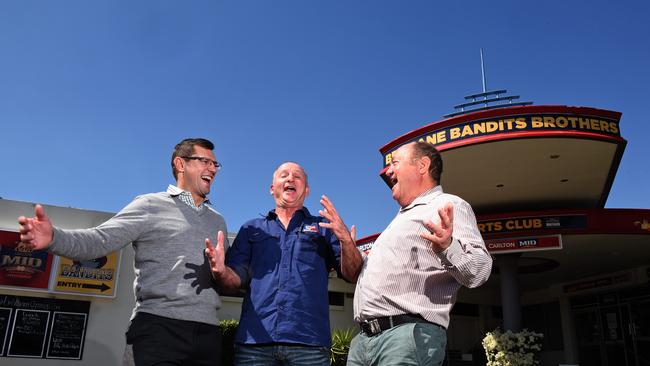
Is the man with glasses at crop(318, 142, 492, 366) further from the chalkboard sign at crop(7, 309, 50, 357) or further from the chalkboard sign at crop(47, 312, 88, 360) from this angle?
the chalkboard sign at crop(7, 309, 50, 357)

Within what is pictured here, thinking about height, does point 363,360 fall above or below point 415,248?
below

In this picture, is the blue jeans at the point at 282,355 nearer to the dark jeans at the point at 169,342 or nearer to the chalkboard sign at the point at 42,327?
the dark jeans at the point at 169,342

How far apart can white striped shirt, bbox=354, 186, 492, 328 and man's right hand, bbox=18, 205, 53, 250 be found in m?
1.58

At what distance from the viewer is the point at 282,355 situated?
107 inches

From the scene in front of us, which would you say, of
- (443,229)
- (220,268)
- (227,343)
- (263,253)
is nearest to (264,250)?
(263,253)

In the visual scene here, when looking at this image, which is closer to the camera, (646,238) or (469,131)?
(469,131)

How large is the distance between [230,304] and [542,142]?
9.23 meters

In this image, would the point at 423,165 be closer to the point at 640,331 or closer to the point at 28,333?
the point at 28,333

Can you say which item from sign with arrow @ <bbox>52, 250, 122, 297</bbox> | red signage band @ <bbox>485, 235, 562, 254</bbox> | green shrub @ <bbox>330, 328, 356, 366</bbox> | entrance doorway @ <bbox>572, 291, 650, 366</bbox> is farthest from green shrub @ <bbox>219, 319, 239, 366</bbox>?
entrance doorway @ <bbox>572, 291, 650, 366</bbox>

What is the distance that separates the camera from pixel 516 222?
41.5 ft

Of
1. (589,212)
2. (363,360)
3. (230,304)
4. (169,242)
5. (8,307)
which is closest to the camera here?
(363,360)

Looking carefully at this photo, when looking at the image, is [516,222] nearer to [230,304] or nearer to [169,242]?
[230,304]

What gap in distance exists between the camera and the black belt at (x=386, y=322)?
2.46 meters

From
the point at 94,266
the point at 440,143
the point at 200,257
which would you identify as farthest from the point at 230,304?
the point at 200,257
